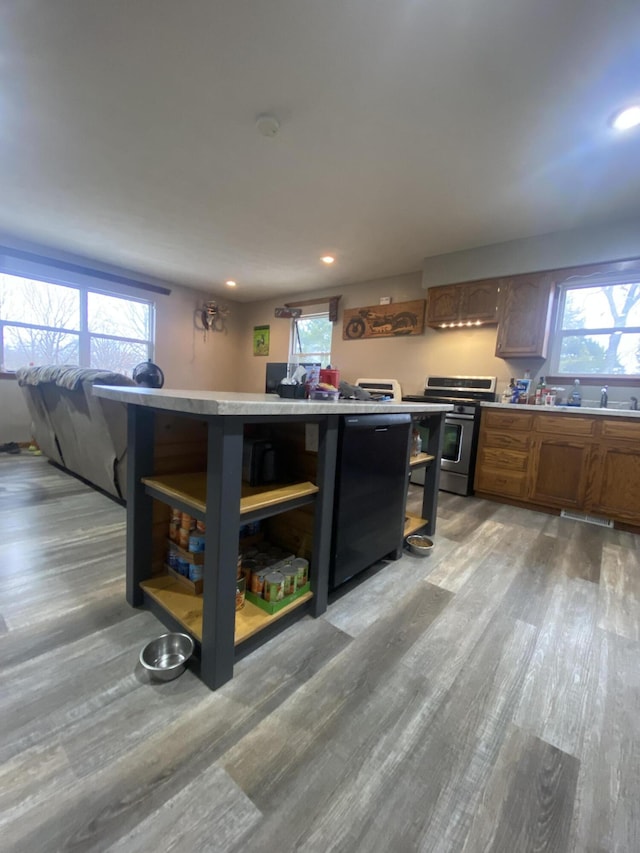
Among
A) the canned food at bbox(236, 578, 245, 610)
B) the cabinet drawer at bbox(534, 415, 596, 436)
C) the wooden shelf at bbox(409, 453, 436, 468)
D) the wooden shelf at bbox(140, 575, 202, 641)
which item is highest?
the cabinet drawer at bbox(534, 415, 596, 436)

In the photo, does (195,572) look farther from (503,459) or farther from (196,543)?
(503,459)

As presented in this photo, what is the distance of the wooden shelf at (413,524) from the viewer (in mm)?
2297

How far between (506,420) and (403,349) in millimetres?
1796

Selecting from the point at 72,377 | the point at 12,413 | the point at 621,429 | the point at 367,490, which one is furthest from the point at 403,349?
the point at 12,413

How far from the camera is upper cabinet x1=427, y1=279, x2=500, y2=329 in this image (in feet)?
12.0

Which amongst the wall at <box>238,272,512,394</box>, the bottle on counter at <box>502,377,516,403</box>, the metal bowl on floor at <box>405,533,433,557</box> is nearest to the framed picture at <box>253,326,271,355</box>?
the wall at <box>238,272,512,394</box>

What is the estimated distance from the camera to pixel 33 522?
7.44ft

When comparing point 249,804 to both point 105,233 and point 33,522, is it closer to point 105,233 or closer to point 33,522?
point 33,522

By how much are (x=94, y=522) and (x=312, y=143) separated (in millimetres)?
2875

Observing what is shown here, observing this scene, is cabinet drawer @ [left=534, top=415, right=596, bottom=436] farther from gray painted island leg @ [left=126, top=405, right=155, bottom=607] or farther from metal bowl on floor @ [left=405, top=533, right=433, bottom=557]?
gray painted island leg @ [left=126, top=405, right=155, bottom=607]

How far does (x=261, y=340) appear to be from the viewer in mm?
6387

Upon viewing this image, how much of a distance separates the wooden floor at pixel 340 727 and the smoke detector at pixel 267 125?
264 cm

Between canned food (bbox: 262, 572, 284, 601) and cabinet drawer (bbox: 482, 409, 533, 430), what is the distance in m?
2.77

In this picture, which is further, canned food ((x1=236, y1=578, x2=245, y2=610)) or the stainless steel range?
the stainless steel range
